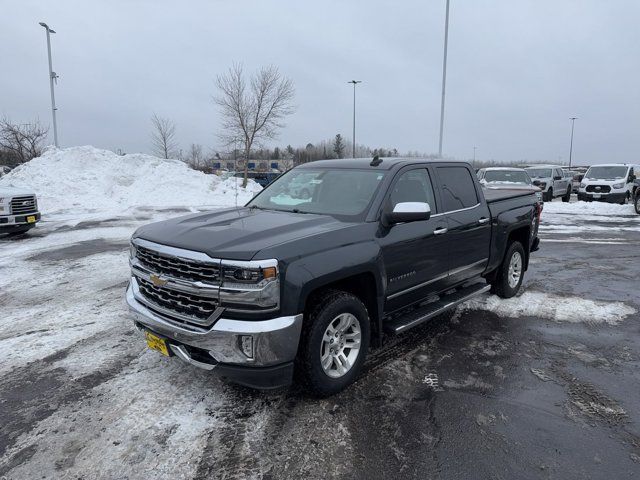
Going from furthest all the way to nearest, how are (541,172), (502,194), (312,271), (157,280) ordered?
(541,172), (502,194), (157,280), (312,271)

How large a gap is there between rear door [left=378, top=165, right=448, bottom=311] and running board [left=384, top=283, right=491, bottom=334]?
12 cm

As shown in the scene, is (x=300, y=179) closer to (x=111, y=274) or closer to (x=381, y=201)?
(x=381, y=201)

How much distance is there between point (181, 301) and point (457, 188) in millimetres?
3330

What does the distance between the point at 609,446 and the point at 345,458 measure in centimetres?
180

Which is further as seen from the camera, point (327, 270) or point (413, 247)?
point (413, 247)

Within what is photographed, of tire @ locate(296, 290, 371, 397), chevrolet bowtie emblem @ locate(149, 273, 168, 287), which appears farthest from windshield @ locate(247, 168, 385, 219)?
chevrolet bowtie emblem @ locate(149, 273, 168, 287)

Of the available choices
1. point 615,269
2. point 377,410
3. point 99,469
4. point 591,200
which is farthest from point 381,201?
point 591,200

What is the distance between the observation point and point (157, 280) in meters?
3.47

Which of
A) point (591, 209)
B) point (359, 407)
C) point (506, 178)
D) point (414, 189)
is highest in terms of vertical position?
point (414, 189)

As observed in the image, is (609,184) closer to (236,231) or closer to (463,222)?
(463,222)

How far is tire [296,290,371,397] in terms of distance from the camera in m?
3.33

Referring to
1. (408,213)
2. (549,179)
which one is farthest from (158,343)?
(549,179)

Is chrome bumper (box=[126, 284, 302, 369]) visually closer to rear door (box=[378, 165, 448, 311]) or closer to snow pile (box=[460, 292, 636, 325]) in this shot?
rear door (box=[378, 165, 448, 311])

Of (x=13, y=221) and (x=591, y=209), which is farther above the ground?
(x=13, y=221)
